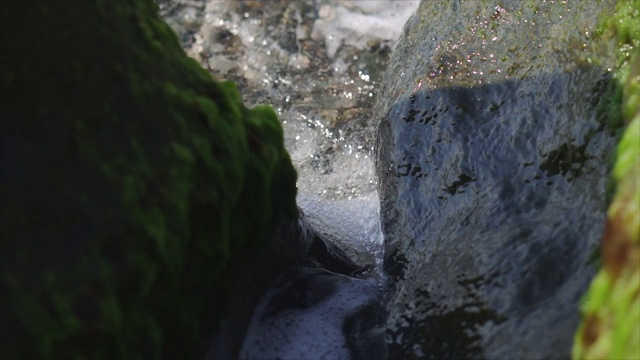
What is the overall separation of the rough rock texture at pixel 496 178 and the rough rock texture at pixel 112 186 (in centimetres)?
56

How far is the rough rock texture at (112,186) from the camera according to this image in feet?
5.20

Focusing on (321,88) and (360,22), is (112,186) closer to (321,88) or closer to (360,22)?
(321,88)

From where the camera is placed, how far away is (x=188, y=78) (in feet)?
6.49

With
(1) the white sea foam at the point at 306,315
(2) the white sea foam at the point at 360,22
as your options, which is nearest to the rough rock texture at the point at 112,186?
(1) the white sea foam at the point at 306,315

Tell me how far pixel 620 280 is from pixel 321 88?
3184 mm

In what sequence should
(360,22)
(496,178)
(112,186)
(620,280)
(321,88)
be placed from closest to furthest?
(620,280), (112,186), (496,178), (321,88), (360,22)

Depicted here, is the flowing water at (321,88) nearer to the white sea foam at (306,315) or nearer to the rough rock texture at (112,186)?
the white sea foam at (306,315)

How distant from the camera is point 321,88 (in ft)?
14.8

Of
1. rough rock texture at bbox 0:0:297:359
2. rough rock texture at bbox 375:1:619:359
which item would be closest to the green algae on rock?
rough rock texture at bbox 375:1:619:359

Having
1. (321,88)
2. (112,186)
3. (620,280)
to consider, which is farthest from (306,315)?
(321,88)

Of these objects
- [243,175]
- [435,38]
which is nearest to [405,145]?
[435,38]

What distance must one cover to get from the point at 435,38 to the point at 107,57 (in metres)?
1.49

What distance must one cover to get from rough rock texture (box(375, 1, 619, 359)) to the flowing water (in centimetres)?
28

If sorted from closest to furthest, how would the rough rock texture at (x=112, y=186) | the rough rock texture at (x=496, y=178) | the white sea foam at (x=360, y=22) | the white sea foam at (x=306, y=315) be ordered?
1. the rough rock texture at (x=112, y=186)
2. the rough rock texture at (x=496, y=178)
3. the white sea foam at (x=306, y=315)
4. the white sea foam at (x=360, y=22)
